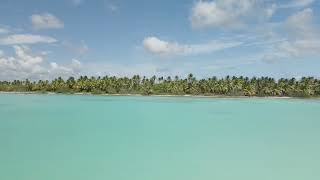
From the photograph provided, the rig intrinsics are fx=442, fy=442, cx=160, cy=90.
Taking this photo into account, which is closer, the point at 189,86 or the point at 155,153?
the point at 155,153

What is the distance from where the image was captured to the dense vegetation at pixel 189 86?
77.8 metres

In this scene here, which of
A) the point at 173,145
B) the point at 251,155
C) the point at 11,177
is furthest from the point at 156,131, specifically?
the point at 11,177

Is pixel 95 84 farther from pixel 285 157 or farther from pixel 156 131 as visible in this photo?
pixel 285 157

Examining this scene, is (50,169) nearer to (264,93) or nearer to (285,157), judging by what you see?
(285,157)

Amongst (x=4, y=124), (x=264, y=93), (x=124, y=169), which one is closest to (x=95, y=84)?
(x=264, y=93)

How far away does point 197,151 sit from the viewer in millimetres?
16750

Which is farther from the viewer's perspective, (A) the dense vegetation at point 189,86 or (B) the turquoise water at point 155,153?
(A) the dense vegetation at point 189,86

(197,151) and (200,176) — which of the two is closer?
(200,176)

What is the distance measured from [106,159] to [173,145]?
13.6 feet

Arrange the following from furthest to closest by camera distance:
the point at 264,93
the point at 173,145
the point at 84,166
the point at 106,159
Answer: the point at 264,93
the point at 173,145
the point at 106,159
the point at 84,166

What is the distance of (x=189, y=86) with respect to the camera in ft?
277

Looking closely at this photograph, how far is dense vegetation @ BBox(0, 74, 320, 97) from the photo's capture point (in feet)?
255

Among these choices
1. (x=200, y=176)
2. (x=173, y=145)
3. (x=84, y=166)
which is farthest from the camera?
(x=173, y=145)

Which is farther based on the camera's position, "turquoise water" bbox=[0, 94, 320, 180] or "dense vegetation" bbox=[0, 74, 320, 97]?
"dense vegetation" bbox=[0, 74, 320, 97]
